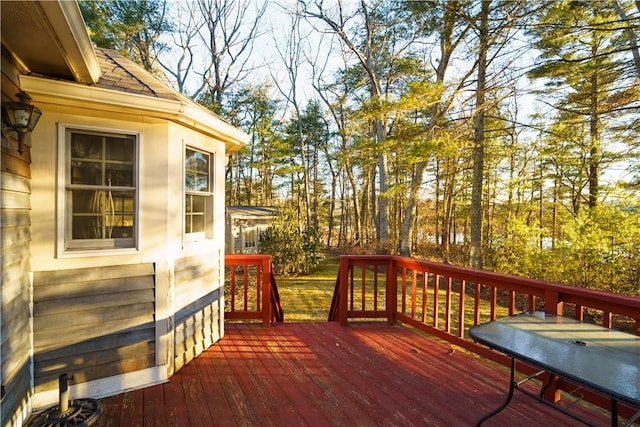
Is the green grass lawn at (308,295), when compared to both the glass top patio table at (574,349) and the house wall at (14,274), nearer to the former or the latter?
the house wall at (14,274)

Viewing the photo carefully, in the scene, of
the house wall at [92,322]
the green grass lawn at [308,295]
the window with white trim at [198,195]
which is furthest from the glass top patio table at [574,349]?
the green grass lawn at [308,295]

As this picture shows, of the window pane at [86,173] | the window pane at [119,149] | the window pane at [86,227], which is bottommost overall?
the window pane at [86,227]

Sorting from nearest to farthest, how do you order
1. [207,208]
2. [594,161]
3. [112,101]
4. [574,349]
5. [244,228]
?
[574,349] < [112,101] < [207,208] < [594,161] < [244,228]

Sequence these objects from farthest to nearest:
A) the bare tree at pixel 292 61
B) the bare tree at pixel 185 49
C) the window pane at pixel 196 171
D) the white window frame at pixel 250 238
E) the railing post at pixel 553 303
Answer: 1. the bare tree at pixel 292 61
2. the bare tree at pixel 185 49
3. the white window frame at pixel 250 238
4. the window pane at pixel 196 171
5. the railing post at pixel 553 303

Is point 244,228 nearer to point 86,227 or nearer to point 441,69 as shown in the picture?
point 441,69

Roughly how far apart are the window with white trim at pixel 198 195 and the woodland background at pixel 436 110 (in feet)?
17.9

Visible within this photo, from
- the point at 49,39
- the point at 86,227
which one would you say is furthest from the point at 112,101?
the point at 86,227

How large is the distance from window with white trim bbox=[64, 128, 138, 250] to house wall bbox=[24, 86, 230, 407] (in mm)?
86

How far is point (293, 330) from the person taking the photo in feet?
12.6

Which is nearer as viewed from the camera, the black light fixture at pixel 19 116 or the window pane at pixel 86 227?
the black light fixture at pixel 19 116

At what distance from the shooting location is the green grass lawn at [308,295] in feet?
20.7

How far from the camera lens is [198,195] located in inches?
127

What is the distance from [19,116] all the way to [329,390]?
2941 millimetres

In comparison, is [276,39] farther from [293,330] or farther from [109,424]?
[109,424]
